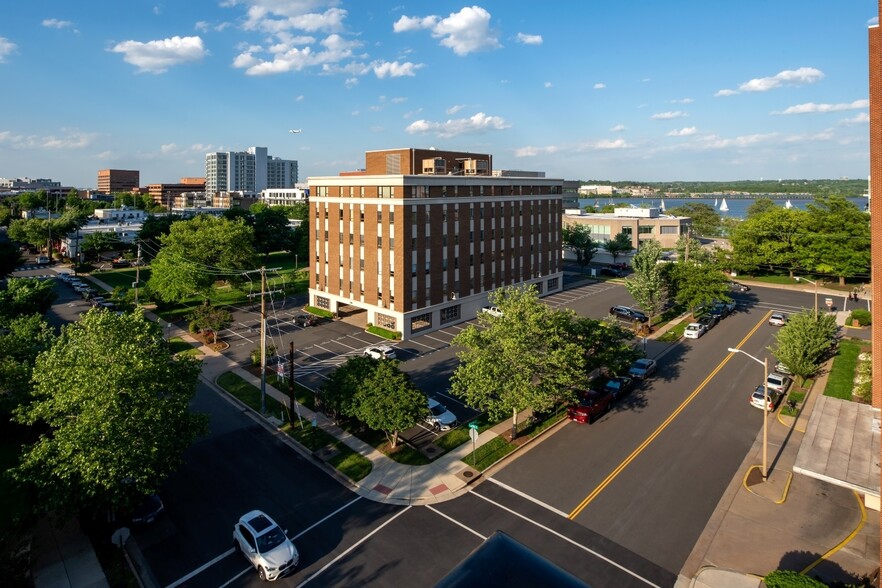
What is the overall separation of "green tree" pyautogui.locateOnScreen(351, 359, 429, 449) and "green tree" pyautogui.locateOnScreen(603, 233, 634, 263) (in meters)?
74.9

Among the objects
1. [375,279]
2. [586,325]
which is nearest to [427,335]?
[375,279]

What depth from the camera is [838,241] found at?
74625 millimetres

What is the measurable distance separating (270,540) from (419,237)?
117 ft

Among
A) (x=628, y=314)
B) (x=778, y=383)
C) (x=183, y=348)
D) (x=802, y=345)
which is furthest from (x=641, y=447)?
(x=183, y=348)

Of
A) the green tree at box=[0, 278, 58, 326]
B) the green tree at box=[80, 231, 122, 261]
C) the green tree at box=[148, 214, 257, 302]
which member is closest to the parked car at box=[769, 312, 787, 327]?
the green tree at box=[148, 214, 257, 302]

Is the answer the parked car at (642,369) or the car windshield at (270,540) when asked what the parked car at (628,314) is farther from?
the car windshield at (270,540)

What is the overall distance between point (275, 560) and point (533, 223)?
55567mm

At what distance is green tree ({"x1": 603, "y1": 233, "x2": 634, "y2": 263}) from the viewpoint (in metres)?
95.2

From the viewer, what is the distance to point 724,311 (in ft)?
198

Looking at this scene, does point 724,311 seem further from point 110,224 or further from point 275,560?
point 110,224

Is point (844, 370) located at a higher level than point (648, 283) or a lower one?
lower

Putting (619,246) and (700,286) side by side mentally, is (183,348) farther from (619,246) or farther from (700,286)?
(619,246)

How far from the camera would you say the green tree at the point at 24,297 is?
42.8 m

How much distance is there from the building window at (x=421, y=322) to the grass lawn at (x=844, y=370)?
33.8 meters
